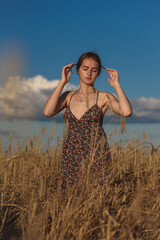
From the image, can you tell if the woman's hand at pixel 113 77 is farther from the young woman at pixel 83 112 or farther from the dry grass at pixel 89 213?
the dry grass at pixel 89 213

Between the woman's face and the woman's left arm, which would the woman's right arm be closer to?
the woman's face

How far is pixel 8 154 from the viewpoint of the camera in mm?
3486

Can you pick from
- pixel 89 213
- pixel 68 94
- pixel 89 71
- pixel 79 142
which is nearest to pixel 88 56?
pixel 89 71

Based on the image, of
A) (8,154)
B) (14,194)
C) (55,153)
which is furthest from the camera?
(55,153)

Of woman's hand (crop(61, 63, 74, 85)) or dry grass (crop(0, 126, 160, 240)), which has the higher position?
woman's hand (crop(61, 63, 74, 85))

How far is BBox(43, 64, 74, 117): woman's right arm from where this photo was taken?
3.03 metres

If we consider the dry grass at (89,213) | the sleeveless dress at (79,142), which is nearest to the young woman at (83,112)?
the sleeveless dress at (79,142)

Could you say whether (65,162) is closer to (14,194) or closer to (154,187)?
(14,194)

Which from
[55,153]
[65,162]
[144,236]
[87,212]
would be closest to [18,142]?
[55,153]

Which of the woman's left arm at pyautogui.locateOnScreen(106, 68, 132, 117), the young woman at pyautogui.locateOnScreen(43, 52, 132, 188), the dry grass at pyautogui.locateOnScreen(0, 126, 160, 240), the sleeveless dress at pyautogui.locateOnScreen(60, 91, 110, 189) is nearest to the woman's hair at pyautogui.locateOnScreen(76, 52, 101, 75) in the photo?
the young woman at pyautogui.locateOnScreen(43, 52, 132, 188)

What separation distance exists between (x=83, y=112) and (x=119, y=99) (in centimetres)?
41

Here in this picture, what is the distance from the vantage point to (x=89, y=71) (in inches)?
118

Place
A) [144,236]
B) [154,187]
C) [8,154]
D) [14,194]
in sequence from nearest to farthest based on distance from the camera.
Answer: [144,236], [154,187], [14,194], [8,154]

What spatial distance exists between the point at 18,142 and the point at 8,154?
0.27 m
